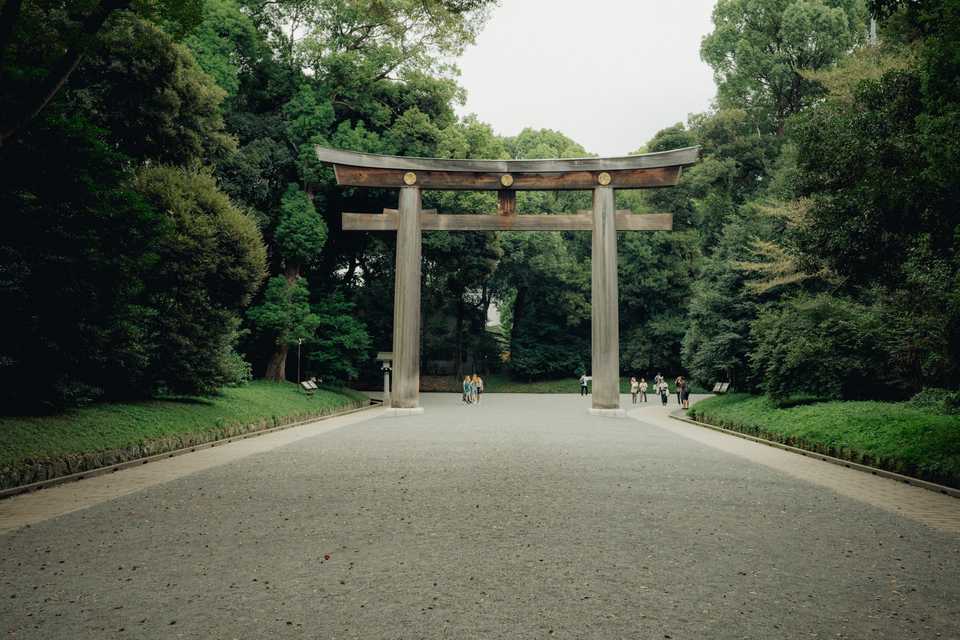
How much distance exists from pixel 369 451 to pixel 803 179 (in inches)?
356

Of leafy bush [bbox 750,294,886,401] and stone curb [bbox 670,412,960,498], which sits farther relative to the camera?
leafy bush [bbox 750,294,886,401]

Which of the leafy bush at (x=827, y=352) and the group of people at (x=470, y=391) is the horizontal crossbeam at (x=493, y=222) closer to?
the leafy bush at (x=827, y=352)

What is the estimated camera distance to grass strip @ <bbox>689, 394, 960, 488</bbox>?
27.7 feet

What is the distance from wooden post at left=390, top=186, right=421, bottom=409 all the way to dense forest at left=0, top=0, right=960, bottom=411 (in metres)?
4.16

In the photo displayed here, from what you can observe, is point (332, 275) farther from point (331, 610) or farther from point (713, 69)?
point (331, 610)

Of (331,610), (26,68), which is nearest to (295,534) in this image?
(331,610)

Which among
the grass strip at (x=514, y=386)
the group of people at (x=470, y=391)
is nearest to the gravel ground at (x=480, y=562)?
the group of people at (x=470, y=391)

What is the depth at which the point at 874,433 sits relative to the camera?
1016 cm

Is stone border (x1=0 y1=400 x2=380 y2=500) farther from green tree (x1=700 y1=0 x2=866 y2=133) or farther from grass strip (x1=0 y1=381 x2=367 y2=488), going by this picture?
green tree (x1=700 y1=0 x2=866 y2=133)

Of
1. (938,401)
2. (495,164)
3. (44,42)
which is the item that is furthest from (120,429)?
(938,401)

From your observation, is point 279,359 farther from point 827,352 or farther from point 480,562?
point 480,562

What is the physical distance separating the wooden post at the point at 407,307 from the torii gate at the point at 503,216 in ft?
0.11

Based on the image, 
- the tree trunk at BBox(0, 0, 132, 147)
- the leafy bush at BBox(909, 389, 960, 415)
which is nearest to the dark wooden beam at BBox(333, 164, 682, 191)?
the leafy bush at BBox(909, 389, 960, 415)

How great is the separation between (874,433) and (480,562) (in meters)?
8.57
